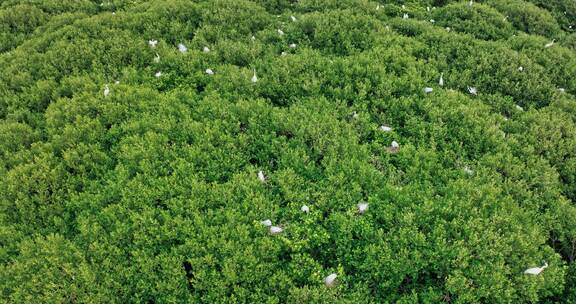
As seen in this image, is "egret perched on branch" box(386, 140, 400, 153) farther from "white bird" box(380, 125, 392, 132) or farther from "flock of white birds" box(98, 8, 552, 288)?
"white bird" box(380, 125, 392, 132)

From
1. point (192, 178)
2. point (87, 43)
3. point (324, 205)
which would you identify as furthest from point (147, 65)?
point (324, 205)

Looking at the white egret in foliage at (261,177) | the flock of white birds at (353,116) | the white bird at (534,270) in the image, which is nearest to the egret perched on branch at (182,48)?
the flock of white birds at (353,116)

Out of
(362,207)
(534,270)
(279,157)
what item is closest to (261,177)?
(279,157)

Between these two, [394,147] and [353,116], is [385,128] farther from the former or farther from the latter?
[353,116]

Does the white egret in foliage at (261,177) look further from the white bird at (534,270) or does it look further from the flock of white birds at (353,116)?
the white bird at (534,270)

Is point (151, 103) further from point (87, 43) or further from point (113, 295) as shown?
point (113, 295)

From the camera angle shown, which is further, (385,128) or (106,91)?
(106,91)

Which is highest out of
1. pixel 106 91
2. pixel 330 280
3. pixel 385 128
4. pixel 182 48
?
pixel 182 48

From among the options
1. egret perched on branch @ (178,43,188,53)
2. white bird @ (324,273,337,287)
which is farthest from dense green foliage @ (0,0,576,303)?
egret perched on branch @ (178,43,188,53)
